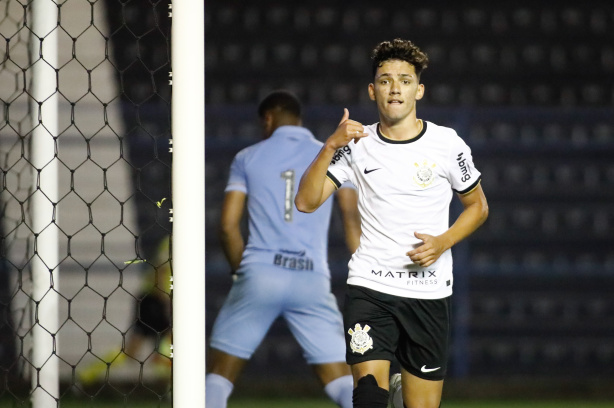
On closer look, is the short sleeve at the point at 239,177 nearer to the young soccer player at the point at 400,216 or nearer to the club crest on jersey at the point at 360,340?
the young soccer player at the point at 400,216

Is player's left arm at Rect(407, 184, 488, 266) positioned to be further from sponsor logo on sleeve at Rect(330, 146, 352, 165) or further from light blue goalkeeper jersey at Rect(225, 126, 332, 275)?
light blue goalkeeper jersey at Rect(225, 126, 332, 275)

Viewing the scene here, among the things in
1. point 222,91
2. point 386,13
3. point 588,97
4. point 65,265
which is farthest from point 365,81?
point 65,265

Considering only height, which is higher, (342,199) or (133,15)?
(133,15)

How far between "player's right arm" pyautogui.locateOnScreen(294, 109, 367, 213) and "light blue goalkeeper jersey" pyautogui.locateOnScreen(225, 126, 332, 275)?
4.57 feet

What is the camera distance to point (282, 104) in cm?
482

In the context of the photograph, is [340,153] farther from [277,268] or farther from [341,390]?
[341,390]

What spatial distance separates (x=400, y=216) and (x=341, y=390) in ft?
4.84

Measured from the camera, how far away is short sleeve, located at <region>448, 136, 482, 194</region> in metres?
3.35

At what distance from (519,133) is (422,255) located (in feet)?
14.5

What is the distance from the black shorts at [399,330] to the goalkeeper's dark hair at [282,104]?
5.37 ft

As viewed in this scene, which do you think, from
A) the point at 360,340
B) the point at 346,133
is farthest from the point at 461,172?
the point at 360,340

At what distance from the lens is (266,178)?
4.73 metres

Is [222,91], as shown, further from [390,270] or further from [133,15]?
[390,270]

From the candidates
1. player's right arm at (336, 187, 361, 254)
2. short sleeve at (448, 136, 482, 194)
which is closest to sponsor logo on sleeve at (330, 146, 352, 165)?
short sleeve at (448, 136, 482, 194)
